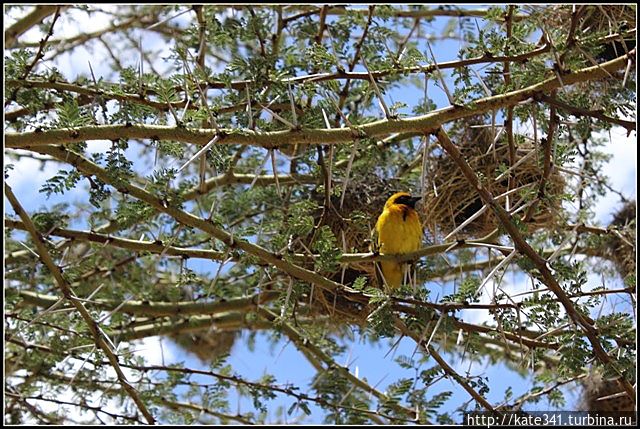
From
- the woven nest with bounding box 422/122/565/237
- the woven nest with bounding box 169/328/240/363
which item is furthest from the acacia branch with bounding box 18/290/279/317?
the woven nest with bounding box 169/328/240/363

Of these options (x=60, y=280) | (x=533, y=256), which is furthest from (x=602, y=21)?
(x=60, y=280)

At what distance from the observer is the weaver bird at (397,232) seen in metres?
4.00

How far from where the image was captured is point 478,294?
9.55ft

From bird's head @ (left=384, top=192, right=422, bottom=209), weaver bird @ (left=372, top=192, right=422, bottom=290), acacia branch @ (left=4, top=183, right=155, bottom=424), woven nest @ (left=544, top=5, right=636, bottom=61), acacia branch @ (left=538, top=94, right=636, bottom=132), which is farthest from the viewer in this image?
bird's head @ (left=384, top=192, right=422, bottom=209)

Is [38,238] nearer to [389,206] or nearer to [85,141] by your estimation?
[85,141]

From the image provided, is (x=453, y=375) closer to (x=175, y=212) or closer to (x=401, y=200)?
(x=175, y=212)

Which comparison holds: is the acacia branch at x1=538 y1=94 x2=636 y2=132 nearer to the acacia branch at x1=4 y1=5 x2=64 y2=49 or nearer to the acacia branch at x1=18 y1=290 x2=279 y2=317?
the acacia branch at x1=18 y1=290 x2=279 y2=317

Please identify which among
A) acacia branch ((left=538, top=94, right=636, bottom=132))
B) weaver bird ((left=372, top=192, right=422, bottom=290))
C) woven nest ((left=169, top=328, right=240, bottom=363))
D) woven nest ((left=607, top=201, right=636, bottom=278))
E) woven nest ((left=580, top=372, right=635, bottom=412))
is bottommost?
acacia branch ((left=538, top=94, right=636, bottom=132))

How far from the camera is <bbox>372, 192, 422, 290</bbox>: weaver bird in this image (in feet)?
13.1

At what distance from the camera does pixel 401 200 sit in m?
4.16

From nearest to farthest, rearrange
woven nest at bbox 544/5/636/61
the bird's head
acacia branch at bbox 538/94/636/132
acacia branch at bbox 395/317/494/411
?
1. acacia branch at bbox 538/94/636/132
2. woven nest at bbox 544/5/636/61
3. acacia branch at bbox 395/317/494/411
4. the bird's head

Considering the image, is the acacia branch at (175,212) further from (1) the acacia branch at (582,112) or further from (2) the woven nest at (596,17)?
(2) the woven nest at (596,17)

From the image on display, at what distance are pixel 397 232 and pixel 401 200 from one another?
218 mm

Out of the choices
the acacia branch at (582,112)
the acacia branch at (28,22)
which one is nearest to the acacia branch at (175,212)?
the acacia branch at (582,112)
